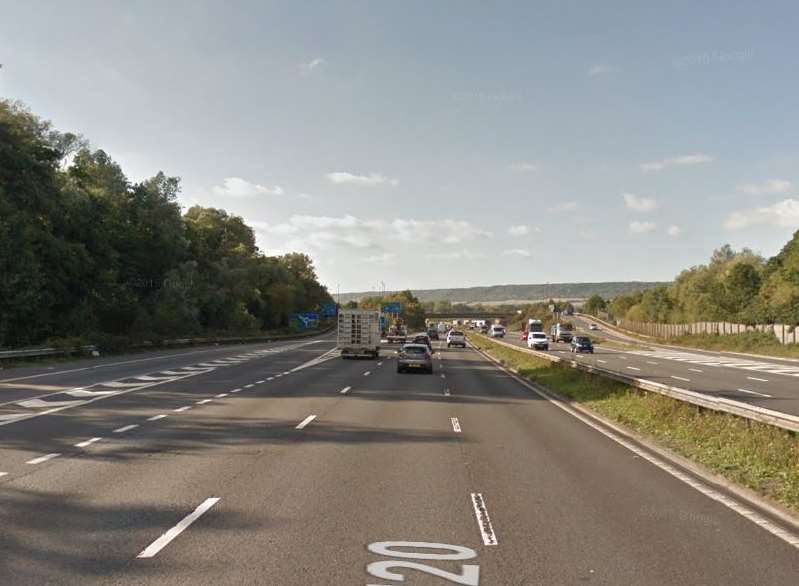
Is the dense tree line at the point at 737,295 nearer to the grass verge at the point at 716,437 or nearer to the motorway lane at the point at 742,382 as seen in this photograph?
the motorway lane at the point at 742,382

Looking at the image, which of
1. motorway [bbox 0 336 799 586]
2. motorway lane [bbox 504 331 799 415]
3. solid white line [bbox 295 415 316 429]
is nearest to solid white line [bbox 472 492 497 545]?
motorway [bbox 0 336 799 586]

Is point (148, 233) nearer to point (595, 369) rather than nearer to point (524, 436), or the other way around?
point (595, 369)

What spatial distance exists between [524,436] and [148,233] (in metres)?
65.1

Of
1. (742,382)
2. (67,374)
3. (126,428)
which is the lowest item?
(742,382)

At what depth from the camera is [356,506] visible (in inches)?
326

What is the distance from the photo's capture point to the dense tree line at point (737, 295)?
7019cm

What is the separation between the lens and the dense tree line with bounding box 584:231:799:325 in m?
70.2

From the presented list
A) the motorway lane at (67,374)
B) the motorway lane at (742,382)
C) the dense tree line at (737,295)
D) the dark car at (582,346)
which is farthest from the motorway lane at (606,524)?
the dense tree line at (737,295)

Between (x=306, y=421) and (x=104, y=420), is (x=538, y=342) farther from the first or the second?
(x=104, y=420)

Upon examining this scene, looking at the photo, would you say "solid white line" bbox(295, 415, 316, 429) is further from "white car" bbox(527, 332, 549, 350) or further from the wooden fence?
the wooden fence

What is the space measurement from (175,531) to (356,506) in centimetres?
210

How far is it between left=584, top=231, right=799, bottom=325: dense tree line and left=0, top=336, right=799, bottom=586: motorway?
6247cm

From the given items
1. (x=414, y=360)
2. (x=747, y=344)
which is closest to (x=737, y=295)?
(x=747, y=344)

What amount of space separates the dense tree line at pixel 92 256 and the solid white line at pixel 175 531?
Result: 3703cm
